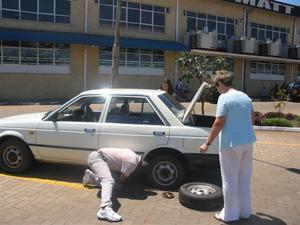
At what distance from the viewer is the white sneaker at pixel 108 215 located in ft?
18.3

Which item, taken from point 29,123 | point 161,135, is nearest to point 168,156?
point 161,135

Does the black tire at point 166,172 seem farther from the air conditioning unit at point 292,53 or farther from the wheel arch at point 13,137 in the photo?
the air conditioning unit at point 292,53

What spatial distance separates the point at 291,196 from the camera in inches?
273

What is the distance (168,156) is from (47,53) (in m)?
21.4

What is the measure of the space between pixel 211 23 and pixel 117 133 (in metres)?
30.5

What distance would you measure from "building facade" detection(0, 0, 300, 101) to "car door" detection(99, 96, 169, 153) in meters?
18.6

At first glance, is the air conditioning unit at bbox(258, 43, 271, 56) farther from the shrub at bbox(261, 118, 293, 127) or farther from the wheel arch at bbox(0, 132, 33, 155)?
the wheel arch at bbox(0, 132, 33, 155)

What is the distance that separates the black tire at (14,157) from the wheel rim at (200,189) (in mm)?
2819

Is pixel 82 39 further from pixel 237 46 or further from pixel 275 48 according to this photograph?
pixel 275 48

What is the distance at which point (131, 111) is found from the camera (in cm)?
734

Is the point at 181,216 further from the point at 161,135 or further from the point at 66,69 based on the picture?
→ the point at 66,69

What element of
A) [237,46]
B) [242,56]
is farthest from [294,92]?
[237,46]

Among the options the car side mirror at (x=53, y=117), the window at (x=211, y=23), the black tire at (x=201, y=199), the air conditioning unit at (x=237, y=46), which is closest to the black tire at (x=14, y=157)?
the car side mirror at (x=53, y=117)

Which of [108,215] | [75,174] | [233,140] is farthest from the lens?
[75,174]
